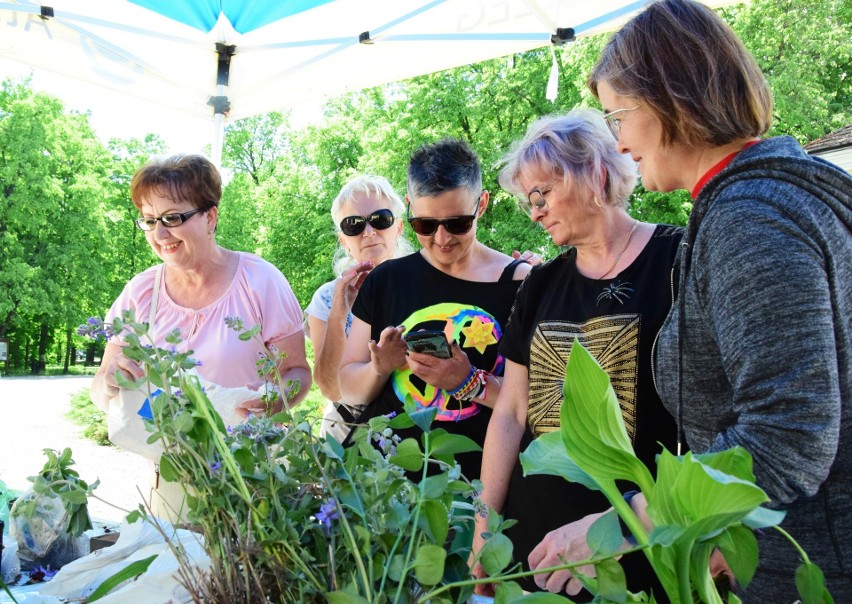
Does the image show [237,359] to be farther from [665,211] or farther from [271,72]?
[665,211]

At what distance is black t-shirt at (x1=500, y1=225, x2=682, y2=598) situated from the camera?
168cm

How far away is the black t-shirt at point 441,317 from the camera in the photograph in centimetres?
229

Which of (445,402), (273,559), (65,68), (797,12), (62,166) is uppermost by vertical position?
(797,12)

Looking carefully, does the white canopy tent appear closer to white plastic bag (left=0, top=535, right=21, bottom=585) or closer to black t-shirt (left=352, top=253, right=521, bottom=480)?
black t-shirt (left=352, top=253, right=521, bottom=480)

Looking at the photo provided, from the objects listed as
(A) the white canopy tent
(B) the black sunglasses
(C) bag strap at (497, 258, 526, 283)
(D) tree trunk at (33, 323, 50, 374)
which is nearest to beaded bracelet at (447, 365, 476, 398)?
(C) bag strap at (497, 258, 526, 283)

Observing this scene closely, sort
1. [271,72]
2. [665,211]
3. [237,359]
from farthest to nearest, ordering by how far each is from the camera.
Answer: [665,211] < [271,72] < [237,359]

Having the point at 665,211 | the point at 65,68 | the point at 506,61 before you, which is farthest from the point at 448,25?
the point at 506,61

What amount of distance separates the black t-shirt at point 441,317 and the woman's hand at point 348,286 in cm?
27

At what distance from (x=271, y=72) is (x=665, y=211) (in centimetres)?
1231

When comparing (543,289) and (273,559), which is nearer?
(273,559)

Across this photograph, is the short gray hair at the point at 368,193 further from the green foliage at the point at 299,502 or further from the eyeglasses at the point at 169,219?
the green foliage at the point at 299,502

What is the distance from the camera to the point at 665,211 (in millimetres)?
15352

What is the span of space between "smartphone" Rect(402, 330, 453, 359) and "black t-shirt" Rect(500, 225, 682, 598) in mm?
201

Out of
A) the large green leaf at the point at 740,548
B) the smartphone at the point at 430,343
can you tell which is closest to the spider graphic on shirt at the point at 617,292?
the smartphone at the point at 430,343
